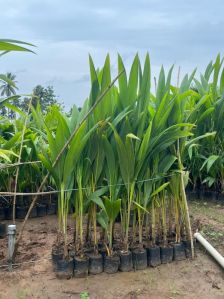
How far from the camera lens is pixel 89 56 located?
2.06 meters

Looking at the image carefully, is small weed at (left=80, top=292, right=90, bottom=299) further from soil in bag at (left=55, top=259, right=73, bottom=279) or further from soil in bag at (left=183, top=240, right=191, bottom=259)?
soil in bag at (left=183, top=240, right=191, bottom=259)

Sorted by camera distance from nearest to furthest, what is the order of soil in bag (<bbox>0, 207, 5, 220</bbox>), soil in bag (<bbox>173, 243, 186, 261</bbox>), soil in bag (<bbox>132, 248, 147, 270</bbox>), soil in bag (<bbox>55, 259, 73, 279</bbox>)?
1. soil in bag (<bbox>55, 259, 73, 279</bbox>)
2. soil in bag (<bbox>132, 248, 147, 270</bbox>)
3. soil in bag (<bbox>173, 243, 186, 261</bbox>)
4. soil in bag (<bbox>0, 207, 5, 220</bbox>)

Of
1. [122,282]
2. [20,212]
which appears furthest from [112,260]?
[20,212]

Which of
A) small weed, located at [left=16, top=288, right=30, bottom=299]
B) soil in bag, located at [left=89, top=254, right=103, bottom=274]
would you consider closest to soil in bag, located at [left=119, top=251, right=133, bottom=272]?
soil in bag, located at [left=89, top=254, right=103, bottom=274]

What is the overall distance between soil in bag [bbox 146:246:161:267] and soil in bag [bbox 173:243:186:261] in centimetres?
13

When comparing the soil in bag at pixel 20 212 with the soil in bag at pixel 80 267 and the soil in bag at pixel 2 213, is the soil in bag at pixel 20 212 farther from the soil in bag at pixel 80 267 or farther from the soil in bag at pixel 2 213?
the soil in bag at pixel 80 267

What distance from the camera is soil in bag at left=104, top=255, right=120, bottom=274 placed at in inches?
81.7

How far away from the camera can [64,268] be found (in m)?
2.02

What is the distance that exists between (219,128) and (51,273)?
7.61ft

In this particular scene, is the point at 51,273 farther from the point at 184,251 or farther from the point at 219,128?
the point at 219,128

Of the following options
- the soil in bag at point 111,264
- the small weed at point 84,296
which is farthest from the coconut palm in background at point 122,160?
the small weed at point 84,296

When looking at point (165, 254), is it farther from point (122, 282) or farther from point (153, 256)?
point (122, 282)

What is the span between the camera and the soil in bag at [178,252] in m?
2.29

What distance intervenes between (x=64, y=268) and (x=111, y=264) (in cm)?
26
